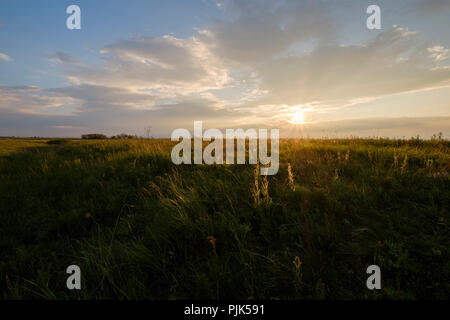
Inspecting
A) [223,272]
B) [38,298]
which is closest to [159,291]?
[223,272]

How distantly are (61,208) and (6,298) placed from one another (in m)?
2.23

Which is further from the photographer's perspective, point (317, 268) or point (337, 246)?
point (337, 246)

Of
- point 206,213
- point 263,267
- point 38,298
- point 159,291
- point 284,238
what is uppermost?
point 206,213

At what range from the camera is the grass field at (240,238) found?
2102 mm

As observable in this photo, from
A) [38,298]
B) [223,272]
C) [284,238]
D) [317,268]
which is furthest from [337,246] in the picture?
[38,298]

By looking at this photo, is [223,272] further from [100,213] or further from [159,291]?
[100,213]

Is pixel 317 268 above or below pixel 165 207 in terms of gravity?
below

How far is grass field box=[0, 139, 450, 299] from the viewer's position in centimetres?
210

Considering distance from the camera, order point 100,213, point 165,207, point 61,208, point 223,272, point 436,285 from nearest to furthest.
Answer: point 436,285 → point 223,272 → point 165,207 → point 100,213 → point 61,208

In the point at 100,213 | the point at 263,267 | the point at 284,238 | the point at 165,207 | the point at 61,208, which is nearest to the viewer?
the point at 263,267

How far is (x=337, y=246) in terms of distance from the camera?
94.6 inches

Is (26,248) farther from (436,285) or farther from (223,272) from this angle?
(436,285)

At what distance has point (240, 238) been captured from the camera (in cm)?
269

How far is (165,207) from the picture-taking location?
3.35m
